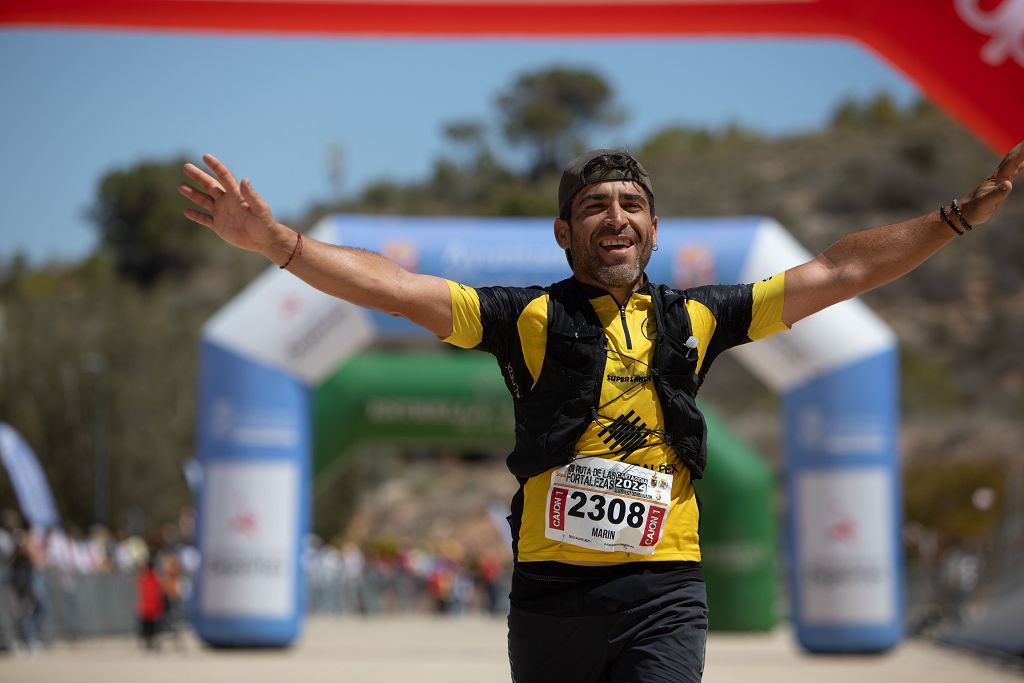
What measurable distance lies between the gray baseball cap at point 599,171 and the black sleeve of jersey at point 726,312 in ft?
0.97

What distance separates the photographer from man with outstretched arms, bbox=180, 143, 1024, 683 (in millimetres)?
3064

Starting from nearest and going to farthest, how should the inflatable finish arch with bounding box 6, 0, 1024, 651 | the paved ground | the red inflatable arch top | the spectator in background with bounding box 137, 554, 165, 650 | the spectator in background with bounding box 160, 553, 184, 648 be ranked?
the red inflatable arch top, the paved ground, the inflatable finish arch with bounding box 6, 0, 1024, 651, the spectator in background with bounding box 137, 554, 165, 650, the spectator in background with bounding box 160, 553, 184, 648

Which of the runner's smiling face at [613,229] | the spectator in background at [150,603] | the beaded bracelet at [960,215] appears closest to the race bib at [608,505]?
the runner's smiling face at [613,229]

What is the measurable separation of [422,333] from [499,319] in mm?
9140

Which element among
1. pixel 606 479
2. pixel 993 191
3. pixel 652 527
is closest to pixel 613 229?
pixel 606 479

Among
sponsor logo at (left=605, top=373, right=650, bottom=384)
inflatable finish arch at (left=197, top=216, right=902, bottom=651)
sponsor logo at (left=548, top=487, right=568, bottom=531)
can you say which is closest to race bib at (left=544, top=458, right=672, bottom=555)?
sponsor logo at (left=548, top=487, right=568, bottom=531)

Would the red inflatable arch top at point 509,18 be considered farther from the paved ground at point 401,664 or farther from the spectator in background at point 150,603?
the spectator in background at point 150,603

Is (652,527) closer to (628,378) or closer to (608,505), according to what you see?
(608,505)

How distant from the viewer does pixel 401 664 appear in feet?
37.7

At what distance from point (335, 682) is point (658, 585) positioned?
6.58 m

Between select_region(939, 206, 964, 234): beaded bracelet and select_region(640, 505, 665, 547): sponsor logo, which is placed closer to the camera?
select_region(640, 505, 665, 547): sponsor logo

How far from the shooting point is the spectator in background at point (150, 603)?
12.7 m

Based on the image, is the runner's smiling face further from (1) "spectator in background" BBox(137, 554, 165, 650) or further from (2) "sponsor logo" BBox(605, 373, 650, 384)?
(1) "spectator in background" BBox(137, 554, 165, 650)

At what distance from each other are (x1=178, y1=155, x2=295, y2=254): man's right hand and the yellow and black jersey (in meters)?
0.46
